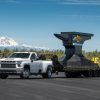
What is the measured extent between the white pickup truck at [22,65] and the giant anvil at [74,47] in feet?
11.9

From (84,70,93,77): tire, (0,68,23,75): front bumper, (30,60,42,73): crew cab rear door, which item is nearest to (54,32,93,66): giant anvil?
(84,70,93,77): tire

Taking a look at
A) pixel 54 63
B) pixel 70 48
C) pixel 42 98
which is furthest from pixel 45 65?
pixel 42 98

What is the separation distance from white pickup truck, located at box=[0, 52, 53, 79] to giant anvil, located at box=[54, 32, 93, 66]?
363 centimetres

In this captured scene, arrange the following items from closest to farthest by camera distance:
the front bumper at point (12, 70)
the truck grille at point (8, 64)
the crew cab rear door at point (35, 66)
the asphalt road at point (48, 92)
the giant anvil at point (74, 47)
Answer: the asphalt road at point (48, 92)
the front bumper at point (12, 70)
the truck grille at point (8, 64)
the crew cab rear door at point (35, 66)
the giant anvil at point (74, 47)

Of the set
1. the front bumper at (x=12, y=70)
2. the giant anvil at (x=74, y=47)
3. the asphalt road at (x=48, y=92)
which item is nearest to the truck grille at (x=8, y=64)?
the front bumper at (x=12, y=70)

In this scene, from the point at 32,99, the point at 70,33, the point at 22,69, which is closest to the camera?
the point at 32,99

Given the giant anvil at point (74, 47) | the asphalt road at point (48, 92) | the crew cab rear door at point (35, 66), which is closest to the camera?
the asphalt road at point (48, 92)

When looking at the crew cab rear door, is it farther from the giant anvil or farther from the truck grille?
the giant anvil

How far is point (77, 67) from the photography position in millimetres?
39469

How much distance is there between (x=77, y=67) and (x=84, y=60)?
1771 mm

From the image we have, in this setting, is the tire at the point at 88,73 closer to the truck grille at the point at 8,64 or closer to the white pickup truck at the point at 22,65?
the white pickup truck at the point at 22,65

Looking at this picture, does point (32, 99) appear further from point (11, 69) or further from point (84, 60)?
point (84, 60)

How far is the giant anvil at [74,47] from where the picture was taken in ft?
133

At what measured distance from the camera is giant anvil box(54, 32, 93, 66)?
4062 centimetres
